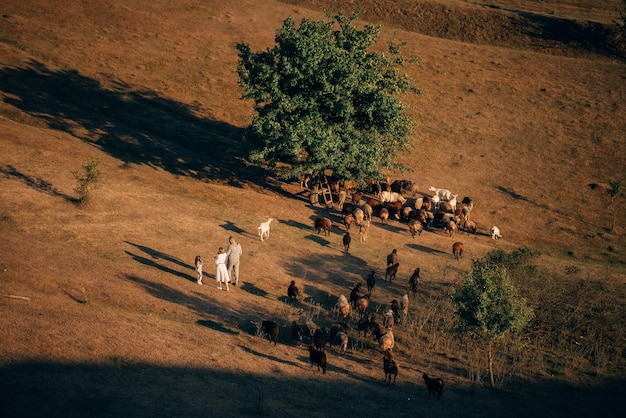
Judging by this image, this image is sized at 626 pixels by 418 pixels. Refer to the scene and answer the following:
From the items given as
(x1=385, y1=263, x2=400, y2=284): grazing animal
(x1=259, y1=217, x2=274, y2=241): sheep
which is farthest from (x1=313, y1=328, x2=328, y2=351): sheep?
(x1=259, y1=217, x2=274, y2=241): sheep

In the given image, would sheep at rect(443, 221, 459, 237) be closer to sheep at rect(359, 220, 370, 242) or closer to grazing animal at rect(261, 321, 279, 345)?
sheep at rect(359, 220, 370, 242)

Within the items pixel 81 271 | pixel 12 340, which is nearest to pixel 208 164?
pixel 81 271

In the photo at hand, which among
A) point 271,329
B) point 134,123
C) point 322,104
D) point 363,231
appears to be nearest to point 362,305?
point 271,329

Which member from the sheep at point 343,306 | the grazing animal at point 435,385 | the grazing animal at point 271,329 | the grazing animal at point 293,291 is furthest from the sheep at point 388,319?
the grazing animal at point 271,329

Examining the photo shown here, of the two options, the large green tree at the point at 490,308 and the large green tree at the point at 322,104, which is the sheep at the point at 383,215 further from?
the large green tree at the point at 490,308

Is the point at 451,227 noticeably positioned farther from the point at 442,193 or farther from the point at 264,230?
the point at 264,230
